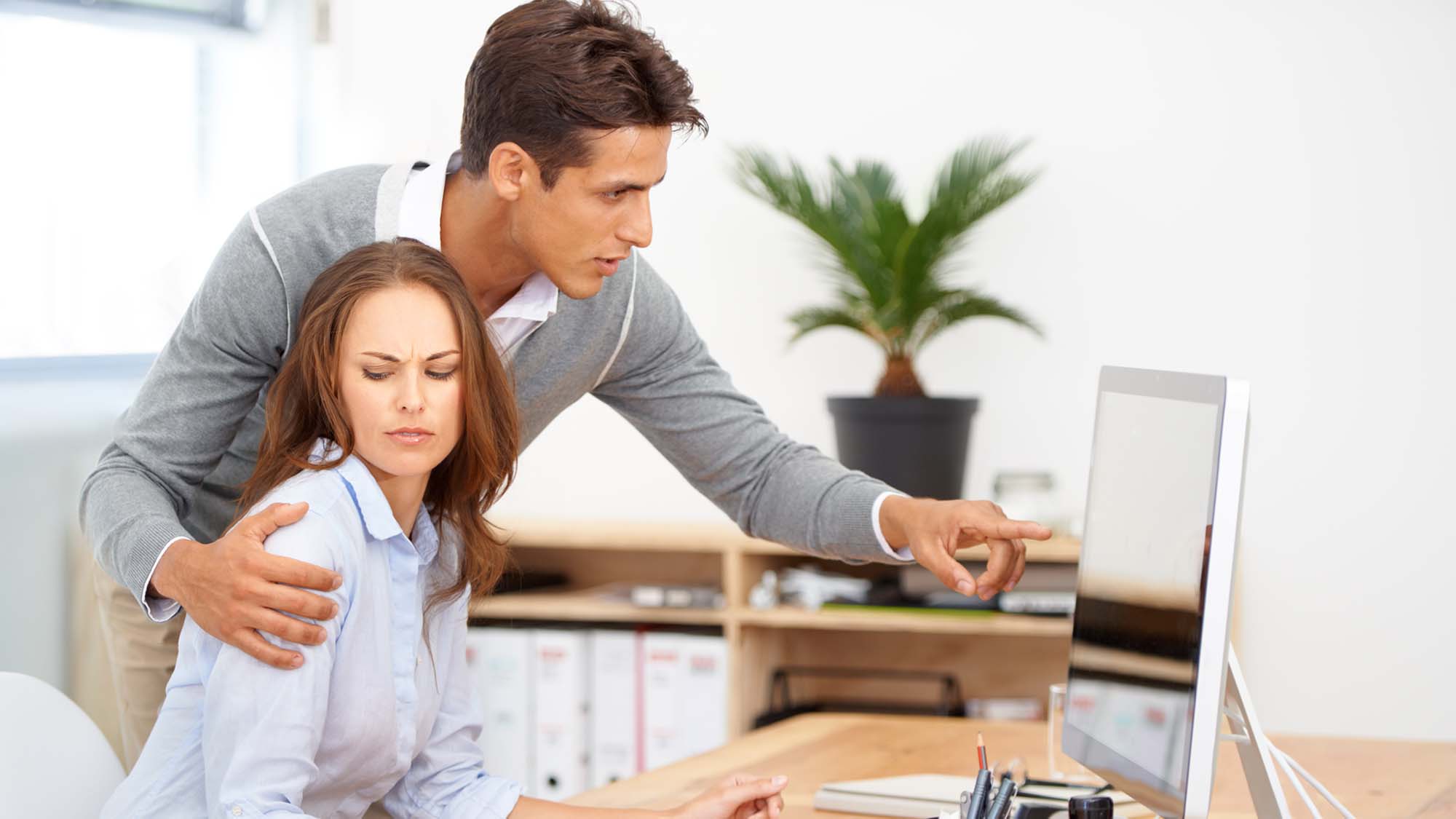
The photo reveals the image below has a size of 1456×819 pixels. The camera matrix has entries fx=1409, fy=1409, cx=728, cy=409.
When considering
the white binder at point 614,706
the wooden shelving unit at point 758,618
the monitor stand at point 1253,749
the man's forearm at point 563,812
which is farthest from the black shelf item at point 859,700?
the monitor stand at point 1253,749

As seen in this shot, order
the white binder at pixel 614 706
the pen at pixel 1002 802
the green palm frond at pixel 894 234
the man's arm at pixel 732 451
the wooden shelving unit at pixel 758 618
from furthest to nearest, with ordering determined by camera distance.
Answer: the white binder at pixel 614 706 → the wooden shelving unit at pixel 758 618 → the green palm frond at pixel 894 234 → the man's arm at pixel 732 451 → the pen at pixel 1002 802

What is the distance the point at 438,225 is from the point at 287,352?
21 cm

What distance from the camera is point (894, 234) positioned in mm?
2777

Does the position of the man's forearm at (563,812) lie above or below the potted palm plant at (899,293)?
below

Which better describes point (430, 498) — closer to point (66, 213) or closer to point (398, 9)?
point (66, 213)

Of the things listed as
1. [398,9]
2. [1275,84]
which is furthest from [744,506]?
[398,9]

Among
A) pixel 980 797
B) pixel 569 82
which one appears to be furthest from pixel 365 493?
pixel 980 797

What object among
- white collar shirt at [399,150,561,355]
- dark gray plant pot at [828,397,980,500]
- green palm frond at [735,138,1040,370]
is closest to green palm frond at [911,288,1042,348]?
green palm frond at [735,138,1040,370]

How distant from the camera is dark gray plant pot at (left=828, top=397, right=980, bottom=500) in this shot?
9.25ft

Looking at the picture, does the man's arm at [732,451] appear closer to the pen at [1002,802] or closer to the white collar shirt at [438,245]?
the white collar shirt at [438,245]

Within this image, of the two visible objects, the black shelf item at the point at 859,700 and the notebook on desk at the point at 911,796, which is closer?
the notebook on desk at the point at 911,796

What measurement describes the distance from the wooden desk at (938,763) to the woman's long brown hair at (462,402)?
12.7 inches

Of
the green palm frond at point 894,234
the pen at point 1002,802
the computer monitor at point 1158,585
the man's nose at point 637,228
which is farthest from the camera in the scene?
the green palm frond at point 894,234

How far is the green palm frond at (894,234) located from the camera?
9.12ft
